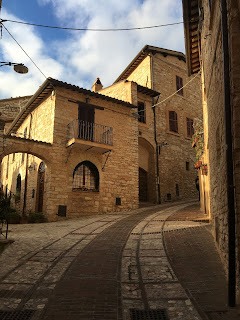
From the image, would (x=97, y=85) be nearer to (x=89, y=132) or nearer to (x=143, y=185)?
(x=89, y=132)

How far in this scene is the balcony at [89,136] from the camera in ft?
44.3

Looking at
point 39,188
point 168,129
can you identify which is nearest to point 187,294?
point 39,188

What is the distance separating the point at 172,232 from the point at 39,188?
954 cm

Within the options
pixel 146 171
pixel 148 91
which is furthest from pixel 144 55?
pixel 146 171

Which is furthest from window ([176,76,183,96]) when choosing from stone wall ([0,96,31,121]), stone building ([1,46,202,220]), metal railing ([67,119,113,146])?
stone wall ([0,96,31,121])

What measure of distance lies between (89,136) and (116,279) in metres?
10.8

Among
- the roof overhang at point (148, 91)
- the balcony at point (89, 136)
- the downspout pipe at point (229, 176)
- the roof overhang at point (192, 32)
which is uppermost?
the roof overhang at point (148, 91)

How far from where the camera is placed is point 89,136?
1468cm

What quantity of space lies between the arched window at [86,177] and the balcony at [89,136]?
0.98 metres

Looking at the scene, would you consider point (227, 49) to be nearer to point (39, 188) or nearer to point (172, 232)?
point (172, 232)

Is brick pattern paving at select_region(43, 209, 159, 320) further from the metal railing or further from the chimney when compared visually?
the chimney

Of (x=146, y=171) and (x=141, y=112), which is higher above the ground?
Answer: (x=141, y=112)

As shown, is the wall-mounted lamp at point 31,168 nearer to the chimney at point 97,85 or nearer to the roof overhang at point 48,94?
the roof overhang at point 48,94

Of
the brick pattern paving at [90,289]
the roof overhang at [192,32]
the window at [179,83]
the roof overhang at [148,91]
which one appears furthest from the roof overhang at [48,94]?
the brick pattern paving at [90,289]
